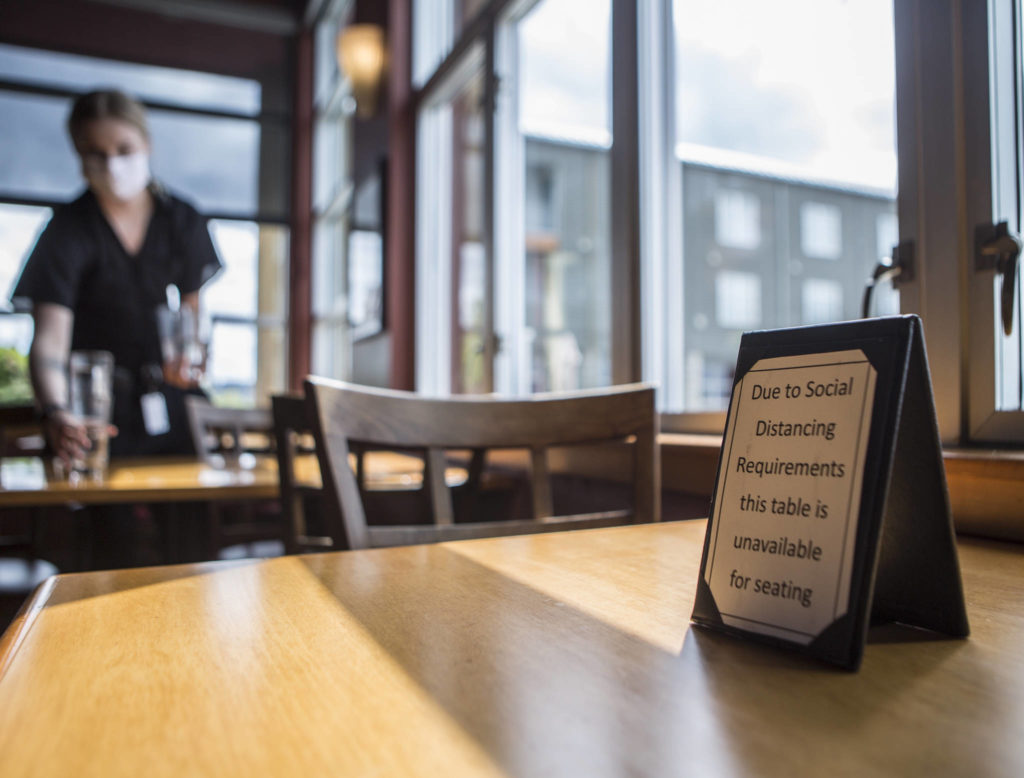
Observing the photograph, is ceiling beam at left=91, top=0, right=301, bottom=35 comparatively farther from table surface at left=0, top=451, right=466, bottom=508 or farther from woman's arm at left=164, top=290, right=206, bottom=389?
table surface at left=0, top=451, right=466, bottom=508

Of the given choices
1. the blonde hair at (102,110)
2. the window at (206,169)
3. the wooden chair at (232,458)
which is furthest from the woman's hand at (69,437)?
the window at (206,169)

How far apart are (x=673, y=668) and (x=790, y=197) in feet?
43.1

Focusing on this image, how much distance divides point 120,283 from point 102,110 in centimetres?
72

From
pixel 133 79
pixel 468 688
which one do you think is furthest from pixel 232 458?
pixel 133 79

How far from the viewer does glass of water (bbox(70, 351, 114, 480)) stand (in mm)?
1896

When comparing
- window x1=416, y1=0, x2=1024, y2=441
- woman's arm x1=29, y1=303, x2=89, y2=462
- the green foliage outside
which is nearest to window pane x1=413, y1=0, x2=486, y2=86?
window x1=416, y1=0, x2=1024, y2=441

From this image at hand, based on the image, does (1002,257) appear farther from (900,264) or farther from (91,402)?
(91,402)

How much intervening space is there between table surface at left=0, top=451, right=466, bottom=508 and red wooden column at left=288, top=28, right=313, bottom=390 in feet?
12.4

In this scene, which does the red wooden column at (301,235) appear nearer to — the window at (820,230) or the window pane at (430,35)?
the window pane at (430,35)

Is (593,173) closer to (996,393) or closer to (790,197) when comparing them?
(996,393)

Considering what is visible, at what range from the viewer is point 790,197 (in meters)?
12.3

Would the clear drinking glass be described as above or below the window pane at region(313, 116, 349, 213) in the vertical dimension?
below

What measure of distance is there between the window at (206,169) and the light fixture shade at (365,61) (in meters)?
2.37

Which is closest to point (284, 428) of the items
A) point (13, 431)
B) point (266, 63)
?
point (13, 431)
